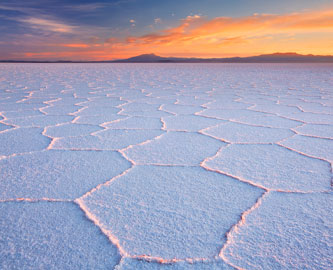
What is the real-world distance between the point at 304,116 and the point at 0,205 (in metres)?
2.11

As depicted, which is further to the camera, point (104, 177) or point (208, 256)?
point (104, 177)

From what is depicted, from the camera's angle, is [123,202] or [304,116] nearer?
[123,202]

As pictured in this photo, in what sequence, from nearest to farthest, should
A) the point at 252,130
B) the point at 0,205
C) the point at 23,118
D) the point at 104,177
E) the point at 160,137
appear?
the point at 0,205, the point at 104,177, the point at 160,137, the point at 252,130, the point at 23,118

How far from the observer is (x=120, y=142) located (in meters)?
1.56

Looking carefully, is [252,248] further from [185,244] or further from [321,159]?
[321,159]

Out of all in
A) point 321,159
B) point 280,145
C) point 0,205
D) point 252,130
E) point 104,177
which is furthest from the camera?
point 252,130

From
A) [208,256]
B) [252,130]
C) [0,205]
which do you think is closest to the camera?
[208,256]

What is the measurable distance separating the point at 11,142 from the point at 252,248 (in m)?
1.33

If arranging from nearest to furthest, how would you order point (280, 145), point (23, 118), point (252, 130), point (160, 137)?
point (280, 145), point (160, 137), point (252, 130), point (23, 118)

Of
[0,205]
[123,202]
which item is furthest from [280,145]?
[0,205]

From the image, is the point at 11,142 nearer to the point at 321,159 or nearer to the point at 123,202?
the point at 123,202

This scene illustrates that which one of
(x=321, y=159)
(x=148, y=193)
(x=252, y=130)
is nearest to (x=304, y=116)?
(x=252, y=130)

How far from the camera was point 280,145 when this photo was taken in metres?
1.50

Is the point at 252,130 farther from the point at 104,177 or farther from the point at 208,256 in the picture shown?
the point at 208,256
